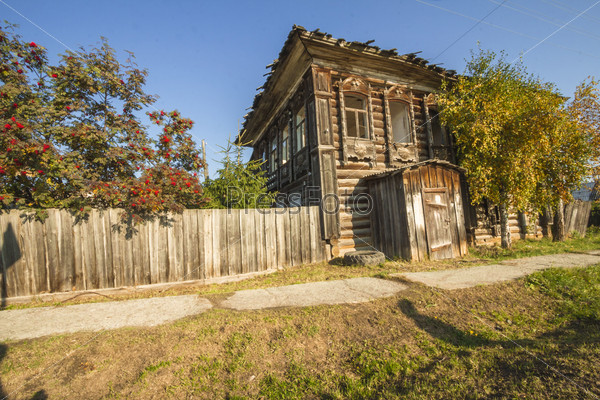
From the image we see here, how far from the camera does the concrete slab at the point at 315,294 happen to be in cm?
442

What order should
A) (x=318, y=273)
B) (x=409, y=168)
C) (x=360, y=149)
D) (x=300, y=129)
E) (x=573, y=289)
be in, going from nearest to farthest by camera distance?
(x=573, y=289)
(x=318, y=273)
(x=409, y=168)
(x=360, y=149)
(x=300, y=129)

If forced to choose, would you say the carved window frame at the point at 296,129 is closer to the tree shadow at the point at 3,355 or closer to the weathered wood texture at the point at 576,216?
the tree shadow at the point at 3,355

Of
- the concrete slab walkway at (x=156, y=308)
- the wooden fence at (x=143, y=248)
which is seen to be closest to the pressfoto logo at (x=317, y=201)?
the wooden fence at (x=143, y=248)

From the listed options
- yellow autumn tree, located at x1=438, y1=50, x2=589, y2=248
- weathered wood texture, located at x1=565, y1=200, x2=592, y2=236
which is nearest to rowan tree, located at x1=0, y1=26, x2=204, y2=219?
yellow autumn tree, located at x1=438, y1=50, x2=589, y2=248

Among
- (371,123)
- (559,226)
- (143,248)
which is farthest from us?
(559,226)

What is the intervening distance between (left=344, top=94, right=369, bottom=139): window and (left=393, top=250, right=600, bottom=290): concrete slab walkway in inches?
222

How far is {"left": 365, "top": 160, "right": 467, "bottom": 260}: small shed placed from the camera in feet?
26.0

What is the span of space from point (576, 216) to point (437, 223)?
438 inches

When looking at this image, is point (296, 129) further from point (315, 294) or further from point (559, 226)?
point (559, 226)

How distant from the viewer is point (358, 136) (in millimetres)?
9820

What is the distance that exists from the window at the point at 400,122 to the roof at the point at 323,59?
1.16 meters

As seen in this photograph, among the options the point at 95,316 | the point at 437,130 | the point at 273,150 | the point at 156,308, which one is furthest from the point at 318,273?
the point at 437,130

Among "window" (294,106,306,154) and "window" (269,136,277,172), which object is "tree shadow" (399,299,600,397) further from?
"window" (269,136,277,172)

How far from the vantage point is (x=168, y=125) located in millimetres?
6812
